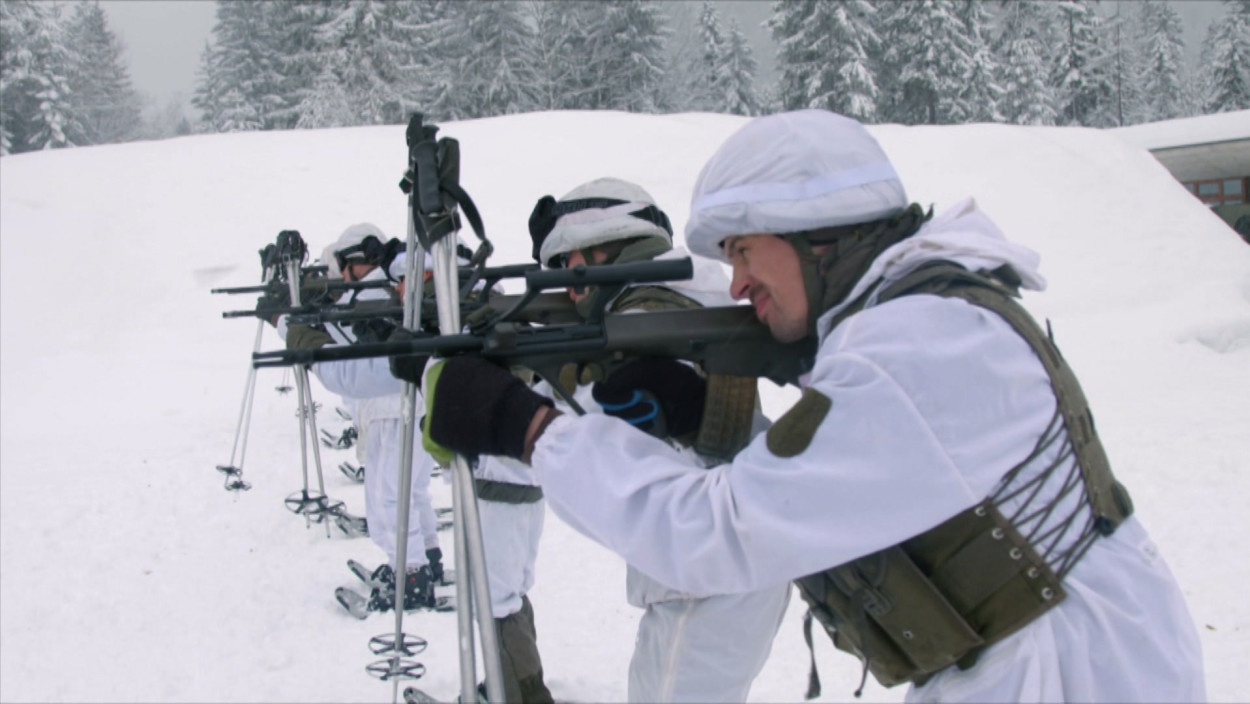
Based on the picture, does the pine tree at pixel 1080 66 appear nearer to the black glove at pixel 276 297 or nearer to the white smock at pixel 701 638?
the black glove at pixel 276 297

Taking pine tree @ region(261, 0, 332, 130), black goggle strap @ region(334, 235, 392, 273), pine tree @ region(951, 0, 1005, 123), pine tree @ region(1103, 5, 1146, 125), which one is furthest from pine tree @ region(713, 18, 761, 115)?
black goggle strap @ region(334, 235, 392, 273)

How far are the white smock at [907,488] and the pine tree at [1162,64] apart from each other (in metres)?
51.9

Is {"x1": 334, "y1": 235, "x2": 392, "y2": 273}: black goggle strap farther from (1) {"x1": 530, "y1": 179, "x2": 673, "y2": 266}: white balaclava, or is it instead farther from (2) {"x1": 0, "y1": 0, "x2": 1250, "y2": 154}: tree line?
(2) {"x1": 0, "y1": 0, "x2": 1250, "y2": 154}: tree line

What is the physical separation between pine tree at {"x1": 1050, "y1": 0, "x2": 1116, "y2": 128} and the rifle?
134ft

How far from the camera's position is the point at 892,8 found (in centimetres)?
3475

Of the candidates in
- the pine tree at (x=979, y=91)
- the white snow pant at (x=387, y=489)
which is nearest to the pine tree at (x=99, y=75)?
the pine tree at (x=979, y=91)

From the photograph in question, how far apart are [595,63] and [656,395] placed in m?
35.6

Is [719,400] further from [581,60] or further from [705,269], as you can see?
[581,60]

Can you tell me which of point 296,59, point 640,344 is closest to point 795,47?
point 296,59

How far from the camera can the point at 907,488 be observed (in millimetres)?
1387

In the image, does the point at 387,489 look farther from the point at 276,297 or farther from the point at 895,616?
the point at 895,616

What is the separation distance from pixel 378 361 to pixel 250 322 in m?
8.92

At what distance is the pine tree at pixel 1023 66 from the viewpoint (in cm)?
3534

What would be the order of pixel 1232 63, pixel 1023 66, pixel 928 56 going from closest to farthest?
pixel 928 56 < pixel 1023 66 < pixel 1232 63
